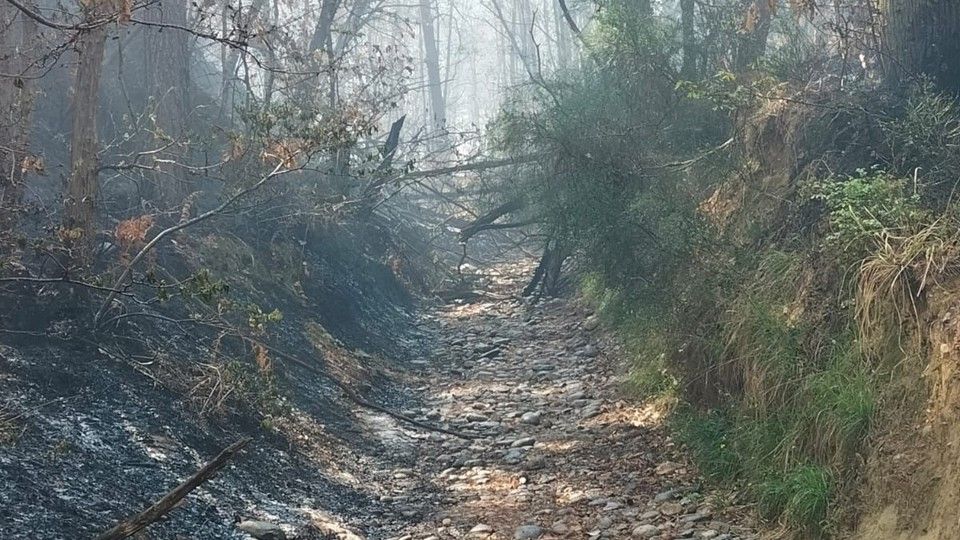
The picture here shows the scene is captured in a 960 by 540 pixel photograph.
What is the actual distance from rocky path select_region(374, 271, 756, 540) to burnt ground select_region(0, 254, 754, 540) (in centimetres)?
2

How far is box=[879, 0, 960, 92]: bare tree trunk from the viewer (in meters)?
5.89

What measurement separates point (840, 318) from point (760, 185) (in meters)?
2.24

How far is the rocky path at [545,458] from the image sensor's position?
196 inches

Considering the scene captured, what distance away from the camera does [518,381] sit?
27.7 ft

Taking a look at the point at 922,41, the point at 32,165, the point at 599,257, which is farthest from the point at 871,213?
the point at 32,165

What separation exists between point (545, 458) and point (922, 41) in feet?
12.4

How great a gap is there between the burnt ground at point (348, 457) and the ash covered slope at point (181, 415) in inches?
0.5

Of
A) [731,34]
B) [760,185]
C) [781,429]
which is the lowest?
[781,429]

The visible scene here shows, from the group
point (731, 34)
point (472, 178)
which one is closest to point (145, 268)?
point (731, 34)

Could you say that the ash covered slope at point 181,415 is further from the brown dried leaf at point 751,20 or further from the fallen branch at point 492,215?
the brown dried leaf at point 751,20

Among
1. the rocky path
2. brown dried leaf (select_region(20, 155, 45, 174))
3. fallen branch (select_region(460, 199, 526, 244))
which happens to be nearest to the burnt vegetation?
brown dried leaf (select_region(20, 155, 45, 174))

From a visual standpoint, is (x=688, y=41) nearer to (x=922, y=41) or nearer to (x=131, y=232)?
(x=922, y=41)

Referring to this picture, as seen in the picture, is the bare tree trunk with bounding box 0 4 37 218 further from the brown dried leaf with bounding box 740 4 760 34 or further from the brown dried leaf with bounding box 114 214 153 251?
the brown dried leaf with bounding box 740 4 760 34

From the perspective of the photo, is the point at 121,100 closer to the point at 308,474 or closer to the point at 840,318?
the point at 308,474
